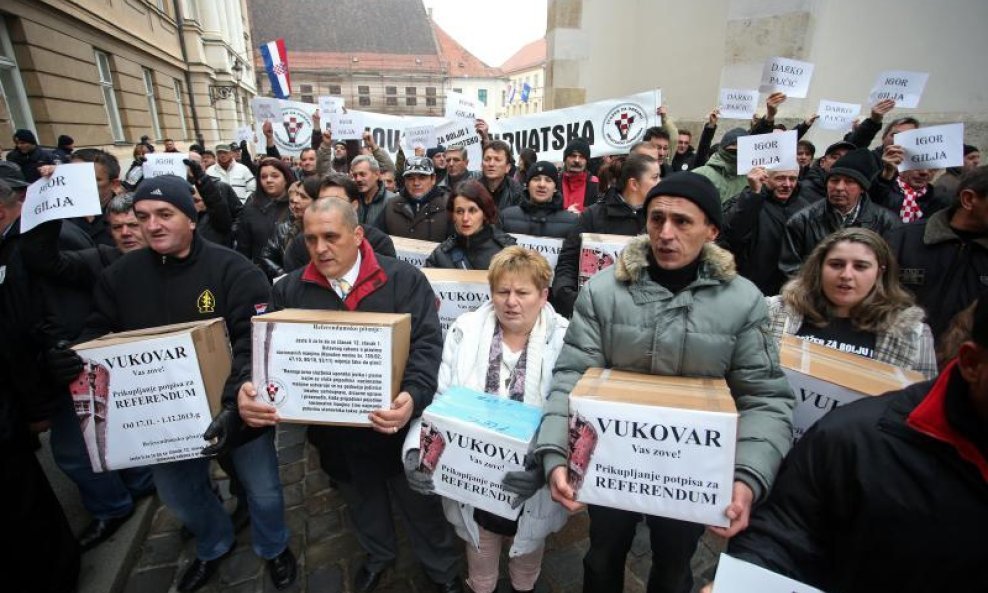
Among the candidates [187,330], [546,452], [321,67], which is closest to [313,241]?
[187,330]

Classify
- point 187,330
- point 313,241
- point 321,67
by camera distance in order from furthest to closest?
point 321,67
point 313,241
point 187,330

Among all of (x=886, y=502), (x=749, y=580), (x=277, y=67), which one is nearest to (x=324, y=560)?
(x=749, y=580)

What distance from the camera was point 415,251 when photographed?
13.2 ft

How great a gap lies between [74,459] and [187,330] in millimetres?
1803

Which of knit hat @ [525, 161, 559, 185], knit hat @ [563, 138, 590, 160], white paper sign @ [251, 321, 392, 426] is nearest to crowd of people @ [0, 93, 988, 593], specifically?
white paper sign @ [251, 321, 392, 426]

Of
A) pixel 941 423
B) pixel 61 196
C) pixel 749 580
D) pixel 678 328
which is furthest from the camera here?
pixel 61 196

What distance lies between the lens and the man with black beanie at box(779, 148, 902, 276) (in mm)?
3578

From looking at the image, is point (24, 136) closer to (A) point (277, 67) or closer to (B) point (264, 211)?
(B) point (264, 211)

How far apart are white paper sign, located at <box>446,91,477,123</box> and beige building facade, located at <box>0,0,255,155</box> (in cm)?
780

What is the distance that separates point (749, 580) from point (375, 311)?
1.94 meters

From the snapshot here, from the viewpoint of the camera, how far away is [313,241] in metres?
2.41

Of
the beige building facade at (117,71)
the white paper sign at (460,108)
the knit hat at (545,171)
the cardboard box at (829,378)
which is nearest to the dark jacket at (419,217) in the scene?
the knit hat at (545,171)

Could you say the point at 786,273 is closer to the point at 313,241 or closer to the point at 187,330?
the point at 313,241

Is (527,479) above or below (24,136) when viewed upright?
below
